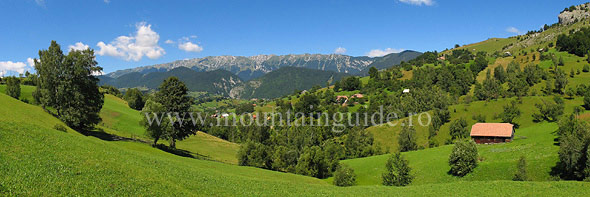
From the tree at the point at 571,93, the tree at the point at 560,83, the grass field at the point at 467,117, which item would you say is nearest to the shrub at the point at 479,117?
the grass field at the point at 467,117

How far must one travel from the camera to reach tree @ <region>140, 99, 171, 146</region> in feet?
186

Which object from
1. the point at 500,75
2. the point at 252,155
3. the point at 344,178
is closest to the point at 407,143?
the point at 344,178

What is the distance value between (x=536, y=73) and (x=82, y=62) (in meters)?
188

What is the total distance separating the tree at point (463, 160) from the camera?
55625 mm

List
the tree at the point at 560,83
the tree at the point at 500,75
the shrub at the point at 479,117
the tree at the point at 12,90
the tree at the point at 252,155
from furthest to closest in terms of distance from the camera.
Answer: the tree at the point at 500,75, the tree at the point at 560,83, the shrub at the point at 479,117, the tree at the point at 12,90, the tree at the point at 252,155

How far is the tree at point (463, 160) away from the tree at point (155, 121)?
52939 mm

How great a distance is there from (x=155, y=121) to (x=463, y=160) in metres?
56.2

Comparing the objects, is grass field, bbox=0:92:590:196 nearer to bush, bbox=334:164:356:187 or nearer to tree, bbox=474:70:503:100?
bush, bbox=334:164:356:187

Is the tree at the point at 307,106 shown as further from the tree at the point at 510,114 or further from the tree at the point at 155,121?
the tree at the point at 155,121

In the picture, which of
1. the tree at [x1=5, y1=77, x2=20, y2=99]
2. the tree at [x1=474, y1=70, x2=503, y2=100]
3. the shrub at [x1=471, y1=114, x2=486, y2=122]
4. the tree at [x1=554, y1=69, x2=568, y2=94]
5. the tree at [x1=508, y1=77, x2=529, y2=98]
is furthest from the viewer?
the tree at [x1=474, y1=70, x2=503, y2=100]

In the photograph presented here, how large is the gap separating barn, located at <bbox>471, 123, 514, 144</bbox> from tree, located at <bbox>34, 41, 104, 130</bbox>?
90559 mm

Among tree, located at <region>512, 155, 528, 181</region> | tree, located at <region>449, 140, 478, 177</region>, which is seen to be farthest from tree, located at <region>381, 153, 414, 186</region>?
tree, located at <region>512, 155, 528, 181</region>

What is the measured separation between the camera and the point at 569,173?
4697 cm

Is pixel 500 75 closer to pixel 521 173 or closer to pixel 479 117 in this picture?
pixel 479 117
